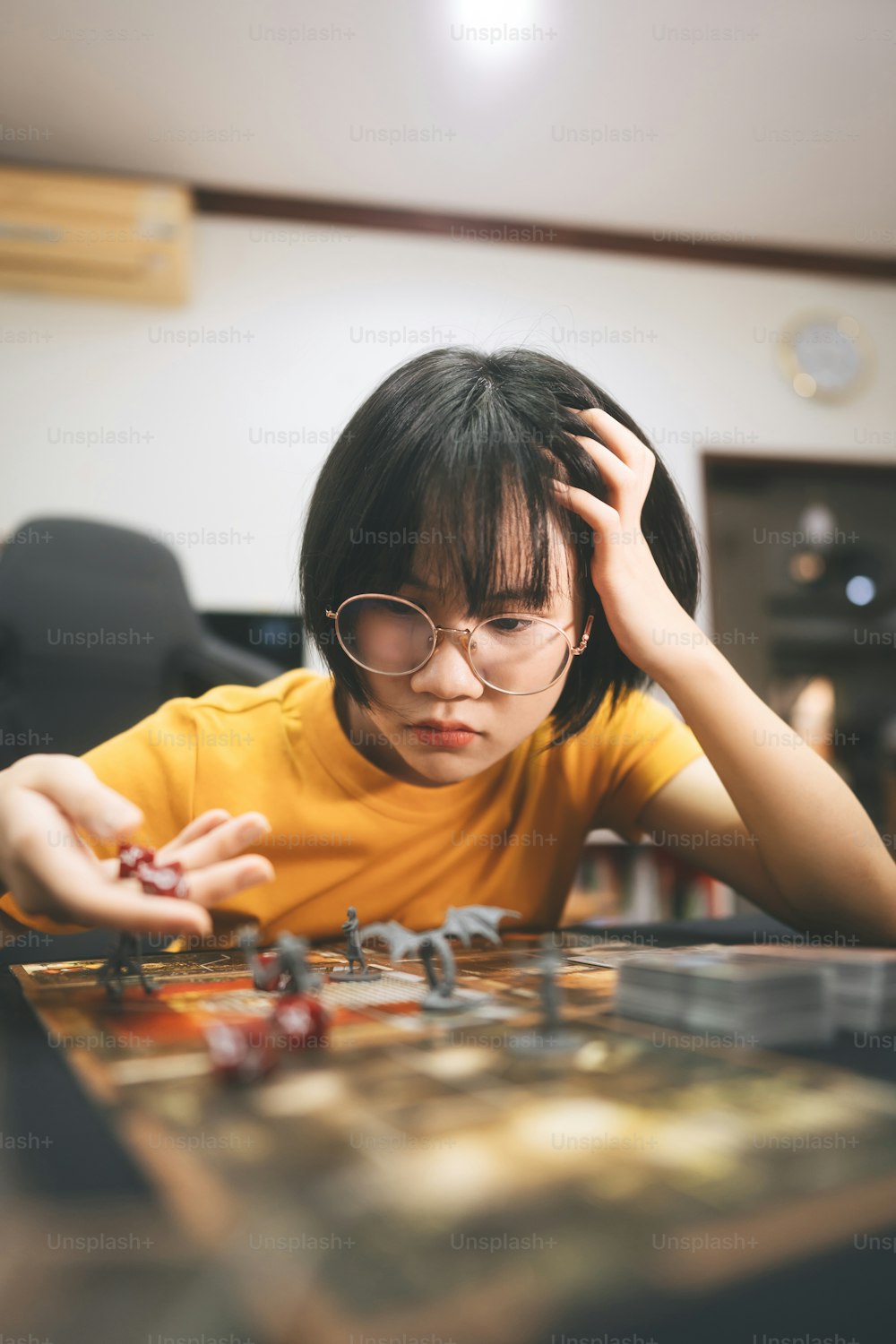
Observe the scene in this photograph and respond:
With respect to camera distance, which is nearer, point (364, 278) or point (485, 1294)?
point (485, 1294)

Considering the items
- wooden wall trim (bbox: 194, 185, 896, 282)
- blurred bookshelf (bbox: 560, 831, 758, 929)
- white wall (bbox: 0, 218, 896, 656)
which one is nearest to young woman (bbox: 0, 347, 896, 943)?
white wall (bbox: 0, 218, 896, 656)

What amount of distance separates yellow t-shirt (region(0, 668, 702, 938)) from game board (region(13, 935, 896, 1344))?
513 mm

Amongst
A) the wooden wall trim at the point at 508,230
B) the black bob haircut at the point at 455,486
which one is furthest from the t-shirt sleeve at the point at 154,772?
the wooden wall trim at the point at 508,230

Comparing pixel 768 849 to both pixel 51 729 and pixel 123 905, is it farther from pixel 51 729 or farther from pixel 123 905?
pixel 51 729

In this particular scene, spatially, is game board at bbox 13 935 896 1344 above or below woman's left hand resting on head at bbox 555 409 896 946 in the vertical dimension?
below

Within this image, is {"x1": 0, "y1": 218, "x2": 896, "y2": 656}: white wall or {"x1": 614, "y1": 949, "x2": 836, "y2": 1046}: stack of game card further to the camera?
{"x1": 0, "y1": 218, "x2": 896, "y2": 656}: white wall

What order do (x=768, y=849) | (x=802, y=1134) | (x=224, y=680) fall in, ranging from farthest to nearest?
(x=224, y=680)
(x=768, y=849)
(x=802, y=1134)

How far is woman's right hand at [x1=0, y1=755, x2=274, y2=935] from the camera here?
58cm

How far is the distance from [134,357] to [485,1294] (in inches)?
116

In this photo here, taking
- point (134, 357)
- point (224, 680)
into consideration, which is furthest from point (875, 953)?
point (134, 357)

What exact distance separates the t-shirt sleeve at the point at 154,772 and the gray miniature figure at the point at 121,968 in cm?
36

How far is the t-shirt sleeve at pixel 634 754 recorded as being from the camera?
119cm

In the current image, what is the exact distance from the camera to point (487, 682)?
86 cm

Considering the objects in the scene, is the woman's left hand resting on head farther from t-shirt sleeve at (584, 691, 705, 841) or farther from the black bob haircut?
t-shirt sleeve at (584, 691, 705, 841)
